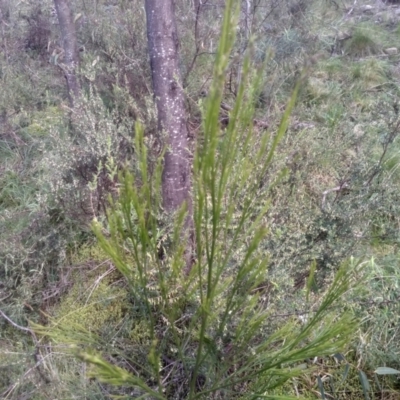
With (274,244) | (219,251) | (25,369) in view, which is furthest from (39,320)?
(219,251)

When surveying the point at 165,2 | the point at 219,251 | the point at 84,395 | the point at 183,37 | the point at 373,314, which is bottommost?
the point at 84,395

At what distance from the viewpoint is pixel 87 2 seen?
204 inches

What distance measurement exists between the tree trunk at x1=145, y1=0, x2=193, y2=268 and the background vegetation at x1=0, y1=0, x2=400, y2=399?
13 centimetres

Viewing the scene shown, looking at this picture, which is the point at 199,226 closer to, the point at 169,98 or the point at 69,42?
A: the point at 169,98

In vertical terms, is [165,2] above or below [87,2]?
above

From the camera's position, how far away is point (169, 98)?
7.53 feet

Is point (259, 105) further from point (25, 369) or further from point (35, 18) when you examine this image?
point (35, 18)

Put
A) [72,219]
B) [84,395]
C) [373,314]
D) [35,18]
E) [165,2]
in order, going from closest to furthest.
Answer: [84,395] < [373,314] < [165,2] < [72,219] < [35,18]

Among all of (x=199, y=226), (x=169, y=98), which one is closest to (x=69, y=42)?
(x=169, y=98)

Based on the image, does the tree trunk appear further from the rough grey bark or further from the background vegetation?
the rough grey bark

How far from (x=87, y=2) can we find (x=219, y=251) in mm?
5159

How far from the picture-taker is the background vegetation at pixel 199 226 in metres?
1.26

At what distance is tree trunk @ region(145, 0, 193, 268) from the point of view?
2.17m

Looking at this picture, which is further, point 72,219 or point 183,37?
point 183,37
